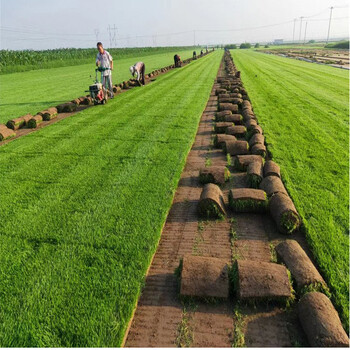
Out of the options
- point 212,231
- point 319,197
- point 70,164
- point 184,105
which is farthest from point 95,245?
point 184,105

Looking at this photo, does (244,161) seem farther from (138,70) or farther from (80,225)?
(138,70)

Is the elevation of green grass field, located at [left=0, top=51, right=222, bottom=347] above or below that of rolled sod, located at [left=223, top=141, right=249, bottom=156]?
below

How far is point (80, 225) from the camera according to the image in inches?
183

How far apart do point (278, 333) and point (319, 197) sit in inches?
125

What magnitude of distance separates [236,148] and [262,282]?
478 centimetres

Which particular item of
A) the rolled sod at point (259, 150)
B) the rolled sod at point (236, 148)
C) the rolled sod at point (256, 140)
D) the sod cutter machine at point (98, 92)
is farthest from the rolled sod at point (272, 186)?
the sod cutter machine at point (98, 92)

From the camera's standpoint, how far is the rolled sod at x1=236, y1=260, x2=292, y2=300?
10.5ft

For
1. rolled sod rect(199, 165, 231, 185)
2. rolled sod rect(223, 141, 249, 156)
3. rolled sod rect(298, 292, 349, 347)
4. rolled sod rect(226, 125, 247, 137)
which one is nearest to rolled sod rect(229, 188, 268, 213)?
rolled sod rect(199, 165, 231, 185)

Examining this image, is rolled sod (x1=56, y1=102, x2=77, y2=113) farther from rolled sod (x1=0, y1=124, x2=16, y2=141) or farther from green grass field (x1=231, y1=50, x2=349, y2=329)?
green grass field (x1=231, y1=50, x2=349, y2=329)

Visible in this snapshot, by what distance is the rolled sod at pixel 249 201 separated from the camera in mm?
4914

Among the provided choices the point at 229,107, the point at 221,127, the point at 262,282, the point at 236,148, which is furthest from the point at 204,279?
the point at 229,107

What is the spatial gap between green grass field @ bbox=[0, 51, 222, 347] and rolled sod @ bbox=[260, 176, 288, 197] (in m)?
1.81

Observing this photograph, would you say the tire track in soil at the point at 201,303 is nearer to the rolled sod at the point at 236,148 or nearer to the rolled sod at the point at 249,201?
the rolled sod at the point at 249,201

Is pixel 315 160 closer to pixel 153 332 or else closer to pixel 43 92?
pixel 153 332
